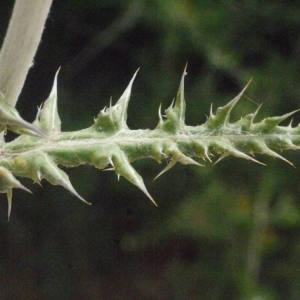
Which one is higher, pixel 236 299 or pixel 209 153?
pixel 209 153

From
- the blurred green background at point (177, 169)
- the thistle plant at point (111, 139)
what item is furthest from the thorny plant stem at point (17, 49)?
the blurred green background at point (177, 169)

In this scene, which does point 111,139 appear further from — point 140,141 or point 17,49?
point 17,49

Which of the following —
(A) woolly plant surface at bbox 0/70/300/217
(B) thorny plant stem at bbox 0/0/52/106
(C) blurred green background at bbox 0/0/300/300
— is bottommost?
(C) blurred green background at bbox 0/0/300/300

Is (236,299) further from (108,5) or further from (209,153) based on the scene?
(209,153)

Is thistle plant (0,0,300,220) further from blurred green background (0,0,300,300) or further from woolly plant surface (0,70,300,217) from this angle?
blurred green background (0,0,300,300)

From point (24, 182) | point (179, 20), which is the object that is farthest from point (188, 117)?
point (24, 182)

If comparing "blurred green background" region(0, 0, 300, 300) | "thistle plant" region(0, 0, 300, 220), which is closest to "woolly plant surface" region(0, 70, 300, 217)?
"thistle plant" region(0, 0, 300, 220)
